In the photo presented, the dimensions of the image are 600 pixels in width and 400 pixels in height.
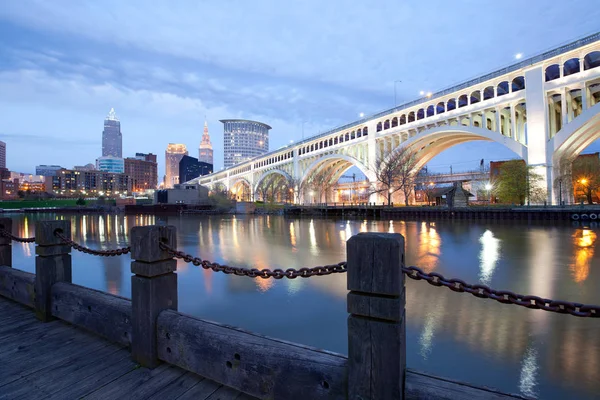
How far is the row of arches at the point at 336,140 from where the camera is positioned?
6819 cm

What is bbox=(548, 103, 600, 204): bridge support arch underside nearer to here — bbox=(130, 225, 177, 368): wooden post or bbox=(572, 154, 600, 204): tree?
bbox=(572, 154, 600, 204): tree

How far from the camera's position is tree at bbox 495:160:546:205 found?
39.6 metres

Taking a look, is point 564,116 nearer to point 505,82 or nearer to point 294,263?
point 505,82

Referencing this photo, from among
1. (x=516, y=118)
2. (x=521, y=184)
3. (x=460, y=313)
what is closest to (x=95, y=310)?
(x=460, y=313)

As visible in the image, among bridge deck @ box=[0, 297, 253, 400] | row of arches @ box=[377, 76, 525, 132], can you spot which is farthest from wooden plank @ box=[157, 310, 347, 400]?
row of arches @ box=[377, 76, 525, 132]

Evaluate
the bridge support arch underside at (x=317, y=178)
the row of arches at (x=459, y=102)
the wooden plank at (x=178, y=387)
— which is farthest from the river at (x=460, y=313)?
the bridge support arch underside at (x=317, y=178)

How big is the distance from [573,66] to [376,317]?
168ft

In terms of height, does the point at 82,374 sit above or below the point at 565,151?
below

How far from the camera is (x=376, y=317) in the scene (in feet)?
7.12

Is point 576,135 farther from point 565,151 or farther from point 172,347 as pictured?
point 172,347

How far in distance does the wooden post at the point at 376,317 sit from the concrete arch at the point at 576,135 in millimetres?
46580

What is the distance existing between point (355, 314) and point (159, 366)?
2.44m

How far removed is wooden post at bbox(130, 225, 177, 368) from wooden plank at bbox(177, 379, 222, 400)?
662 millimetres

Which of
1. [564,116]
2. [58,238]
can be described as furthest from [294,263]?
[564,116]
